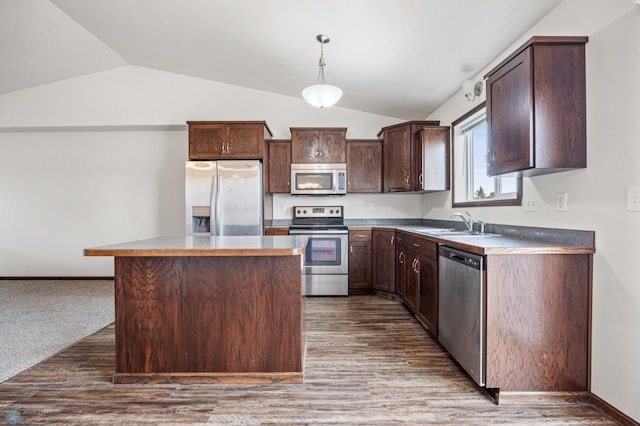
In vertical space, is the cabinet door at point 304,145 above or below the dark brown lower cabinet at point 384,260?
above

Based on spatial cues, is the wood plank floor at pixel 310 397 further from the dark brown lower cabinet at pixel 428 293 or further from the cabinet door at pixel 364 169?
the cabinet door at pixel 364 169

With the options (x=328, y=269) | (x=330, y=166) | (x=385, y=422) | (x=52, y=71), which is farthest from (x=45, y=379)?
(x=52, y=71)

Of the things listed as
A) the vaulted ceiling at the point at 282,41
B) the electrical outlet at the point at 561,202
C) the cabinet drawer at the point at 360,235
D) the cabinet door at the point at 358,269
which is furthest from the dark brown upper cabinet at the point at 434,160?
the electrical outlet at the point at 561,202

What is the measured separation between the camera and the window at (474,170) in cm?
281

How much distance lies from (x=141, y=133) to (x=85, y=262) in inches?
88.6

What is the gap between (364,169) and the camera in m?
4.30

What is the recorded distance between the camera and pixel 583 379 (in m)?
1.77

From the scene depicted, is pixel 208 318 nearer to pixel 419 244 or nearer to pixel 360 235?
pixel 419 244

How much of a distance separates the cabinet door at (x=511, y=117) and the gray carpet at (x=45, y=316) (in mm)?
3611

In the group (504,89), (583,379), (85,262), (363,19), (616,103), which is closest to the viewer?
(616,103)

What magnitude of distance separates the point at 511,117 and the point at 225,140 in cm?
312

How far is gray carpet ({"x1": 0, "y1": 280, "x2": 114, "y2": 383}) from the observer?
2.41 metres

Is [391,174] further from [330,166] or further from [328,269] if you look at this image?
[328,269]
